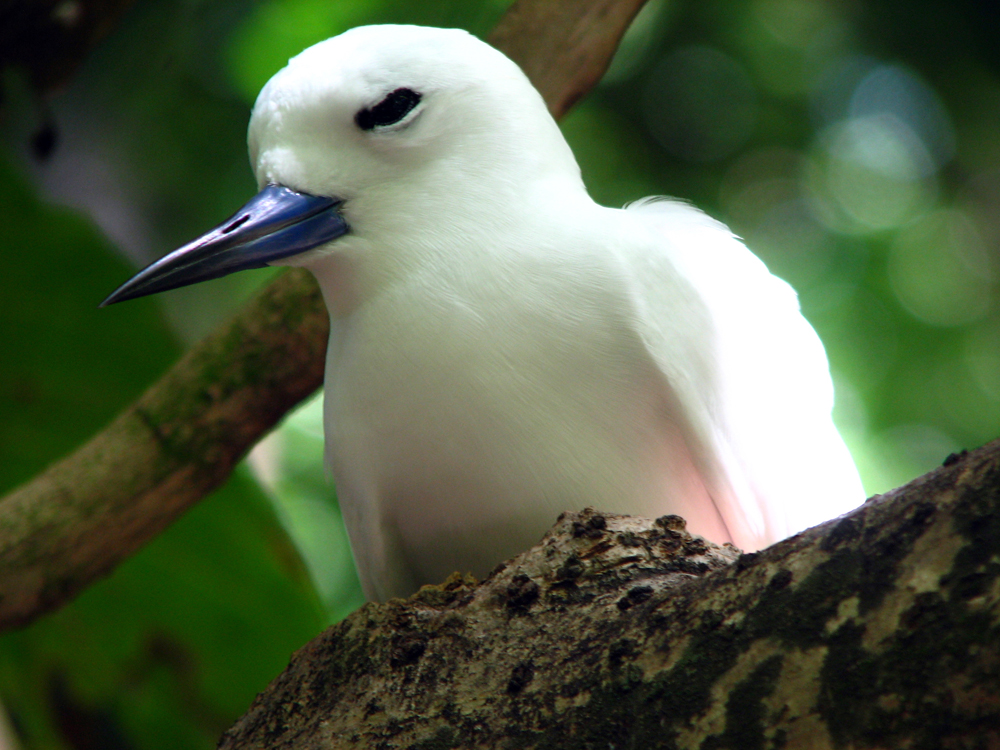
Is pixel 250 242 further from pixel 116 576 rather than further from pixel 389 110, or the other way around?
pixel 116 576

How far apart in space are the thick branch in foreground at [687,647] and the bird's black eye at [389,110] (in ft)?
3.06

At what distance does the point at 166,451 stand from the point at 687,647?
194cm

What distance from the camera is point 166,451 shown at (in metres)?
2.87

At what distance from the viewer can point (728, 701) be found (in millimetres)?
1259

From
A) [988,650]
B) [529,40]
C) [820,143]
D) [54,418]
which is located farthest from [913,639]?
[820,143]

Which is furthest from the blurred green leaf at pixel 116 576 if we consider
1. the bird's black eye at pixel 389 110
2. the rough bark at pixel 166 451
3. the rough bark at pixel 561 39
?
the bird's black eye at pixel 389 110

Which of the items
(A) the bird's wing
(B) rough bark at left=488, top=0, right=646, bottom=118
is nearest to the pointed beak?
(A) the bird's wing

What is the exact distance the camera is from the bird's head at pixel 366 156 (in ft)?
6.68

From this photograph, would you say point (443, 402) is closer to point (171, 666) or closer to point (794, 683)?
point (794, 683)

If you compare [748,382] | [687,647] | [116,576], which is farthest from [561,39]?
[116,576]

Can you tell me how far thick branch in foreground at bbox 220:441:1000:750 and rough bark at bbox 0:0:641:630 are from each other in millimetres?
1199

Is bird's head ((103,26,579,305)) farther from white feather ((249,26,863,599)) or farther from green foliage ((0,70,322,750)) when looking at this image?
green foliage ((0,70,322,750))

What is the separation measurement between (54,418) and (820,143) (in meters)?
3.89

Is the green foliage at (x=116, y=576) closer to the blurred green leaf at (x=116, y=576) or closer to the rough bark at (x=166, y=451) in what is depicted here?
the blurred green leaf at (x=116, y=576)
